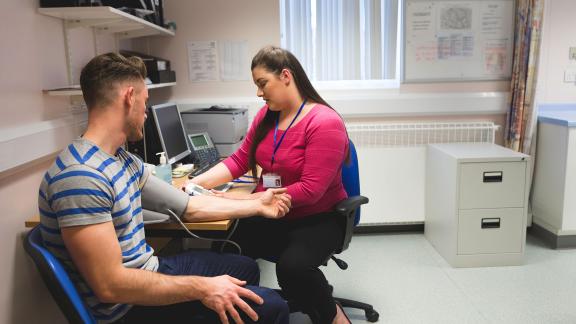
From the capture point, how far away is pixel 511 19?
3.25 m

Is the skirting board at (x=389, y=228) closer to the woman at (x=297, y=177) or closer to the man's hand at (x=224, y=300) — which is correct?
the woman at (x=297, y=177)

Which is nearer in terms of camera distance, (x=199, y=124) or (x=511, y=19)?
(x=199, y=124)

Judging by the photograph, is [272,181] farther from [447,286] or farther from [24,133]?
[447,286]

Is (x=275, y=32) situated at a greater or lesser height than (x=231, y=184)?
greater

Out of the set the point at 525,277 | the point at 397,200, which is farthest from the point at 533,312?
the point at 397,200

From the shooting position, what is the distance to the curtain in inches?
120

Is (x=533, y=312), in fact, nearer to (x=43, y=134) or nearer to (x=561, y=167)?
(x=561, y=167)

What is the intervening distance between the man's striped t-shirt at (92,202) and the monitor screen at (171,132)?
3.01ft

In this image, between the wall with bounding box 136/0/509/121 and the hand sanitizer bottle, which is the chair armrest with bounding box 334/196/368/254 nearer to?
the hand sanitizer bottle

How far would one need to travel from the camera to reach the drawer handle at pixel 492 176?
2814mm

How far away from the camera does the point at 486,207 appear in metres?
2.83

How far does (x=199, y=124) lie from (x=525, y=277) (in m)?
2.15

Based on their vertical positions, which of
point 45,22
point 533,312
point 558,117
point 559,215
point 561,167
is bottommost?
point 533,312

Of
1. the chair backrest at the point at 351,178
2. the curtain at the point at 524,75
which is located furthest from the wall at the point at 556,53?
the chair backrest at the point at 351,178
